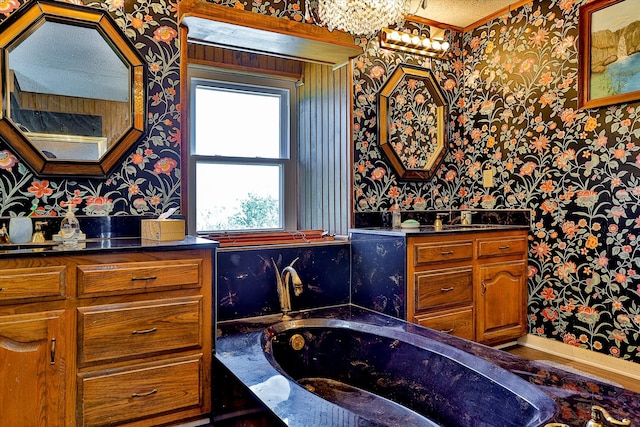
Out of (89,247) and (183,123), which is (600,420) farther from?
(183,123)

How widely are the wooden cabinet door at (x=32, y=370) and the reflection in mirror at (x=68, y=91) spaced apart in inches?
33.9

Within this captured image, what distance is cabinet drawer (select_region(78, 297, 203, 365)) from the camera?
174 centimetres

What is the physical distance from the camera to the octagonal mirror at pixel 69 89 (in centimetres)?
204

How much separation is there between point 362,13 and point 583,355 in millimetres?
2555

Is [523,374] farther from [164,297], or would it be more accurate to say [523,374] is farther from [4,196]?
[4,196]

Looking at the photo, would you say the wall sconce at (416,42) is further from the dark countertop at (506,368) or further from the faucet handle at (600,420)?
the faucet handle at (600,420)

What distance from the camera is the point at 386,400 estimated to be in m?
2.07

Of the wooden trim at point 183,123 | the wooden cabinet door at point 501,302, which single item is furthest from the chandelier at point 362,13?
the wooden cabinet door at point 501,302

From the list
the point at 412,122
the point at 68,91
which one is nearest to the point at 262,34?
the point at 68,91

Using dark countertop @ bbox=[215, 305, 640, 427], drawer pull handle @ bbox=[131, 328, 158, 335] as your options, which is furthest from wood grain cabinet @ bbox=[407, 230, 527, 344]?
drawer pull handle @ bbox=[131, 328, 158, 335]

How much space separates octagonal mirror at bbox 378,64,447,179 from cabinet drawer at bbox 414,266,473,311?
2.82 ft

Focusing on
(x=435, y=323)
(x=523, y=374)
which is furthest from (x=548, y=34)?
(x=523, y=374)

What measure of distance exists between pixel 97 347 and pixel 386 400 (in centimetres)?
129

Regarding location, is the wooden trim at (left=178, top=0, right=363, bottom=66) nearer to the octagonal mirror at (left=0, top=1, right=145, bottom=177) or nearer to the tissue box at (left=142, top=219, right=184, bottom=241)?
the octagonal mirror at (left=0, top=1, right=145, bottom=177)
